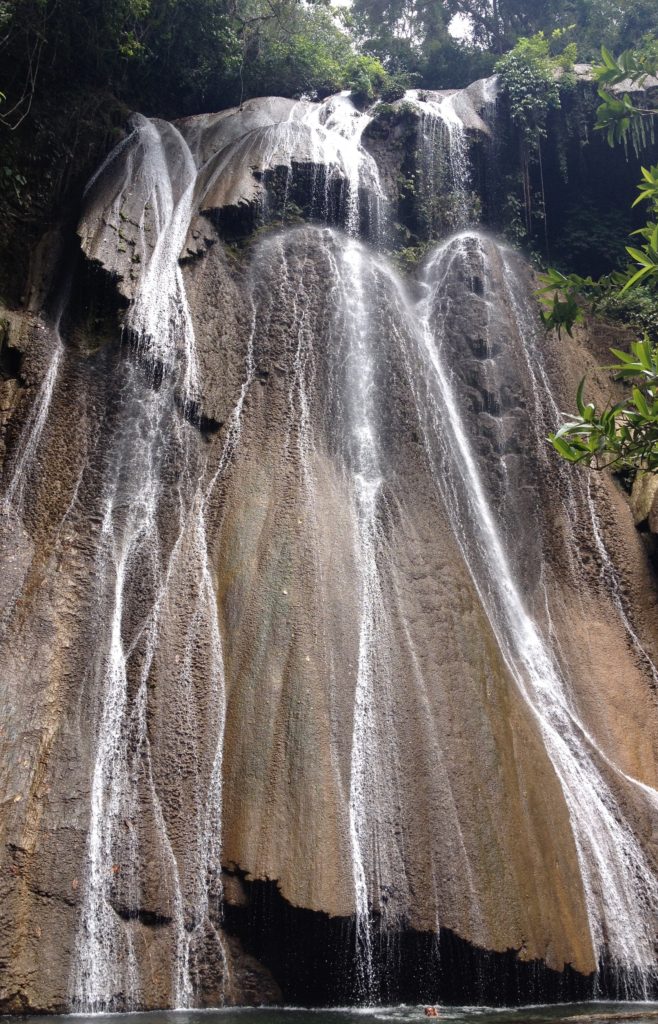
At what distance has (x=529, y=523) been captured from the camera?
1197cm

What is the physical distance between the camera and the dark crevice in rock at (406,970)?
6.90 meters

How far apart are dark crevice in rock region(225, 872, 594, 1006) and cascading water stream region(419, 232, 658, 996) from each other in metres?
0.95

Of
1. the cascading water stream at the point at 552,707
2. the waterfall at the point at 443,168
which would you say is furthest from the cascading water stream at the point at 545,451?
the waterfall at the point at 443,168

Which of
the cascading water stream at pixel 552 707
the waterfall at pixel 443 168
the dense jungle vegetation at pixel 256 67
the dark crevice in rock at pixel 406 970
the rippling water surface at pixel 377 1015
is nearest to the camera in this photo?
the rippling water surface at pixel 377 1015

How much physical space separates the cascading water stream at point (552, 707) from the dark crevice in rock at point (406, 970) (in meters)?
0.95

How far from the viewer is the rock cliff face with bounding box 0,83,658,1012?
7.10 meters

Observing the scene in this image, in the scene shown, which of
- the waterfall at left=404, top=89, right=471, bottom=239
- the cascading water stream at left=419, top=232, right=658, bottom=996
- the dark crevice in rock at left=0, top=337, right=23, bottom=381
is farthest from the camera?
the waterfall at left=404, top=89, right=471, bottom=239

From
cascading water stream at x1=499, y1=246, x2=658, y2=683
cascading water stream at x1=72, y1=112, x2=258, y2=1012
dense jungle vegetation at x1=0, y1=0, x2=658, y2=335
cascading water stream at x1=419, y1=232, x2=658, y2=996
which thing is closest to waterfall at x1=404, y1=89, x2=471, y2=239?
dense jungle vegetation at x1=0, y1=0, x2=658, y2=335

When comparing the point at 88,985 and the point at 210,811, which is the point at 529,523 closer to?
the point at 210,811

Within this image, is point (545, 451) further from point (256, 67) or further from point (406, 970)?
point (256, 67)

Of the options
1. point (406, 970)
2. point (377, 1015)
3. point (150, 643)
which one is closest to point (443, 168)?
point (150, 643)

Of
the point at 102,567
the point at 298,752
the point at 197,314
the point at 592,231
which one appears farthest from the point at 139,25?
the point at 298,752

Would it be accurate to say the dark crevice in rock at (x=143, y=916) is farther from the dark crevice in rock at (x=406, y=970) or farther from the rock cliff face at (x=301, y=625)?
the dark crevice in rock at (x=406, y=970)

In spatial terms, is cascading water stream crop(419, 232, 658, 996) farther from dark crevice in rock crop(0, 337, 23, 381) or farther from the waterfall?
dark crevice in rock crop(0, 337, 23, 381)
